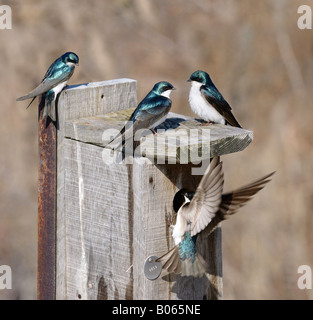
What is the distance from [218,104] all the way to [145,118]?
59cm

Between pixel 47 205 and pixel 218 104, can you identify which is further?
pixel 218 104

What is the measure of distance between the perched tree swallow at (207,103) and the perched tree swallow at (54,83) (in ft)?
1.54

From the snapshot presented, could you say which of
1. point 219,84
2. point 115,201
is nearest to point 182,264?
point 115,201

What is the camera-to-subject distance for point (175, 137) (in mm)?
2418

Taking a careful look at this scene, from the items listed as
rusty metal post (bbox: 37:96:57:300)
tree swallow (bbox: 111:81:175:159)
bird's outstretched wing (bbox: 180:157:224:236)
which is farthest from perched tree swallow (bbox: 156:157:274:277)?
rusty metal post (bbox: 37:96:57:300)

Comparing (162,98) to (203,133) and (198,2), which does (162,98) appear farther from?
(198,2)

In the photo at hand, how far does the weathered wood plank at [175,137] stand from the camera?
2.29 m

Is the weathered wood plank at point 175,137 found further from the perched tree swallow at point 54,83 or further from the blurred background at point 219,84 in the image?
the blurred background at point 219,84

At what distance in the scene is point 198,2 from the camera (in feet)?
16.6

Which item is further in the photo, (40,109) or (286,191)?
(286,191)

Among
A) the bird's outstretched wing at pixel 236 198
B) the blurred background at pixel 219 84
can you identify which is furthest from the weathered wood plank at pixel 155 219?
the blurred background at pixel 219 84

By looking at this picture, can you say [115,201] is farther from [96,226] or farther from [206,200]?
[206,200]

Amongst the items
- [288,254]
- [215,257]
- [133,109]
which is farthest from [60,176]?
Result: [288,254]
